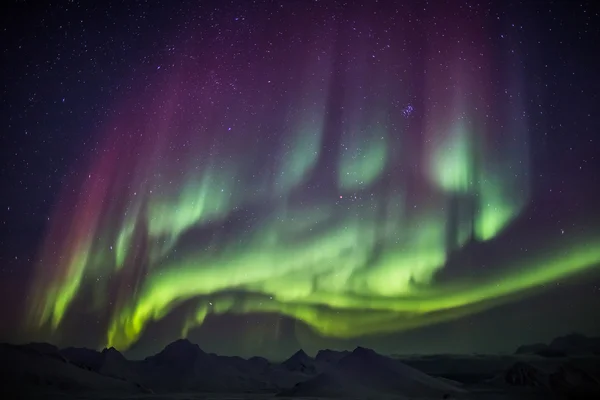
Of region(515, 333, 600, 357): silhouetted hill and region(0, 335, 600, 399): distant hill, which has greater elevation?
region(515, 333, 600, 357): silhouetted hill

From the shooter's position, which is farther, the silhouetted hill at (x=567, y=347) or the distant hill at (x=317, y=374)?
the distant hill at (x=317, y=374)

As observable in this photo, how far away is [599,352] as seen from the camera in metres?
18.7

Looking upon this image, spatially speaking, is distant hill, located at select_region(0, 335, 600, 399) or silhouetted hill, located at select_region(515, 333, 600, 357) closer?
silhouetted hill, located at select_region(515, 333, 600, 357)

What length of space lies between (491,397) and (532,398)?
2772mm

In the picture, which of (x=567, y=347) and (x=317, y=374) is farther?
(x=317, y=374)

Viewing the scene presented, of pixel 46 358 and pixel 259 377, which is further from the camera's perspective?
pixel 259 377

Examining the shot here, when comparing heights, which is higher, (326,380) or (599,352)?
(599,352)

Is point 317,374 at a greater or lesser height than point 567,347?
lesser

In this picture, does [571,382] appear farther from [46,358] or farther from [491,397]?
[46,358]

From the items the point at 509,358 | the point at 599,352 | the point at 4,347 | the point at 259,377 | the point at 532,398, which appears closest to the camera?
the point at 599,352

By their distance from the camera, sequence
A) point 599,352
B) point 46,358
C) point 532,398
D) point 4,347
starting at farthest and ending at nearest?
point 46,358
point 4,347
point 532,398
point 599,352

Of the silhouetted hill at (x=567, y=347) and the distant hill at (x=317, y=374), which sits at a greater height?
the silhouetted hill at (x=567, y=347)

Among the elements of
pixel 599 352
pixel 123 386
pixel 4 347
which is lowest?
pixel 123 386

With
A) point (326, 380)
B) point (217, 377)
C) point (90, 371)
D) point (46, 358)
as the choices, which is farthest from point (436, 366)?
point (90, 371)
